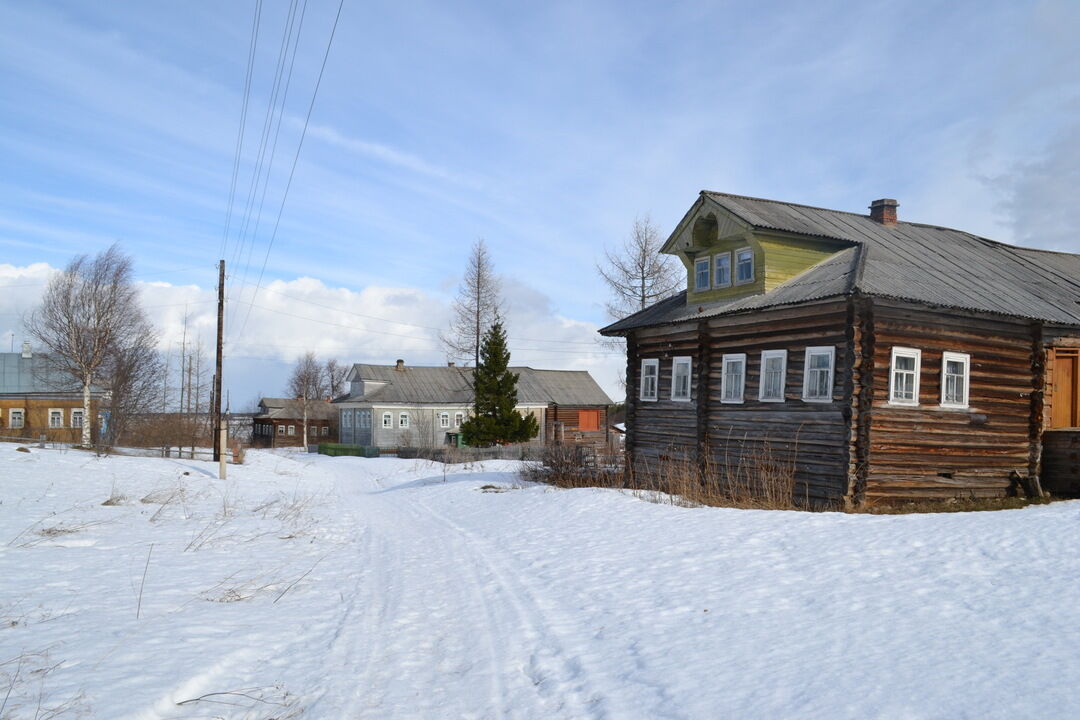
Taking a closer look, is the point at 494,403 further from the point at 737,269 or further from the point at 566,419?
the point at 737,269

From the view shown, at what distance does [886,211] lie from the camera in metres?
22.1

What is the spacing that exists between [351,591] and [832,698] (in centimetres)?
566

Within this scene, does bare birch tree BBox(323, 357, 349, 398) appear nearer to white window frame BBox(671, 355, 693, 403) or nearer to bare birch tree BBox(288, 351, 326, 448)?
bare birch tree BBox(288, 351, 326, 448)

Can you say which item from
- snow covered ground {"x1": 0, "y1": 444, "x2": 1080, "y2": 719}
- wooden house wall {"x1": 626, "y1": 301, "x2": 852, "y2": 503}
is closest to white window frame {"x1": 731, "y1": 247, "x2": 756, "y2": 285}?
wooden house wall {"x1": 626, "y1": 301, "x2": 852, "y2": 503}

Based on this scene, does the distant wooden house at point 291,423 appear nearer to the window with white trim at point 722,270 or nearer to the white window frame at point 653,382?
the white window frame at point 653,382

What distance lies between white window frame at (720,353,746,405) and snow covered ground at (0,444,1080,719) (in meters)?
5.20

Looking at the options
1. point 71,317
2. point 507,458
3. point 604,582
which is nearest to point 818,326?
point 604,582

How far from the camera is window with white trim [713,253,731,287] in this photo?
19.4 meters

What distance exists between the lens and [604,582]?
28.7ft

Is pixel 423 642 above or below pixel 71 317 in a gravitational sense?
below

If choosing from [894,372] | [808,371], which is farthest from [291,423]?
[894,372]

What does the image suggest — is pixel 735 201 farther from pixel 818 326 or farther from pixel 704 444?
pixel 704 444

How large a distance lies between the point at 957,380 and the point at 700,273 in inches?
283

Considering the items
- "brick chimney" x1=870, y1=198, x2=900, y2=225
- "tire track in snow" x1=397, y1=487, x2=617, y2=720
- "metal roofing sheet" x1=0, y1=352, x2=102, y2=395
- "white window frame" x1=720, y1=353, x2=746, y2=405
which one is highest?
"brick chimney" x1=870, y1=198, x2=900, y2=225
